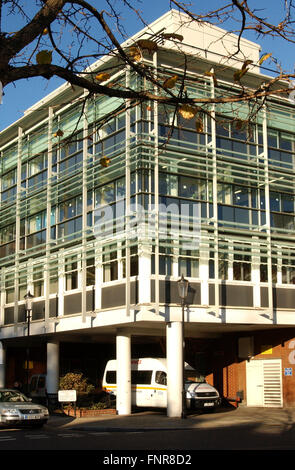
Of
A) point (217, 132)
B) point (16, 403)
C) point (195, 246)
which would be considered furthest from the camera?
point (217, 132)

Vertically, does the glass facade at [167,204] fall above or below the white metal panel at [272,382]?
above

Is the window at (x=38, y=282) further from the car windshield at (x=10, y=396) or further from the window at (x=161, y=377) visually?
the car windshield at (x=10, y=396)

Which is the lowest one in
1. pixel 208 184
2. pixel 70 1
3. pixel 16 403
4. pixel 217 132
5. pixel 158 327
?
pixel 16 403

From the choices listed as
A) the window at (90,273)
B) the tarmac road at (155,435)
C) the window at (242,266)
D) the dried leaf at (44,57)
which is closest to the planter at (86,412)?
the tarmac road at (155,435)

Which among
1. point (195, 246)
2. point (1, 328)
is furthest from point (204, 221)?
point (1, 328)

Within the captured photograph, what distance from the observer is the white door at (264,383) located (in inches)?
1192

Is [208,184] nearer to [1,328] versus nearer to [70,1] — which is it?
[1,328]

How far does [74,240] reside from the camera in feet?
95.6

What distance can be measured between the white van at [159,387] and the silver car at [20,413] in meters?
6.32

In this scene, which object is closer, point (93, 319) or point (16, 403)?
point (16, 403)

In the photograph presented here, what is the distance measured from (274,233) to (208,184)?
3580 millimetres

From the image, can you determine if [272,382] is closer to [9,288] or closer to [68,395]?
[68,395]

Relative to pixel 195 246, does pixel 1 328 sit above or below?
below

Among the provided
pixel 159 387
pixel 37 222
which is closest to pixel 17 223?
pixel 37 222
